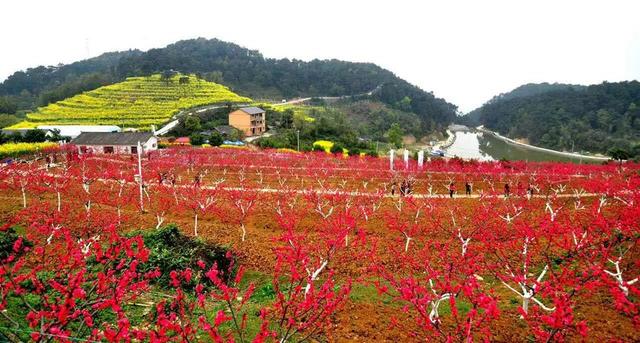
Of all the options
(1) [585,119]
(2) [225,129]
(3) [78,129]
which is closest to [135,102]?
(3) [78,129]

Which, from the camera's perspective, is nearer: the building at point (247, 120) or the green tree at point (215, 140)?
the green tree at point (215, 140)

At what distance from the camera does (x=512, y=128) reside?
4665 inches

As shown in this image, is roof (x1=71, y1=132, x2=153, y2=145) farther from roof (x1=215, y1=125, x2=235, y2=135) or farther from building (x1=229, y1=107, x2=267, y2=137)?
building (x1=229, y1=107, x2=267, y2=137)

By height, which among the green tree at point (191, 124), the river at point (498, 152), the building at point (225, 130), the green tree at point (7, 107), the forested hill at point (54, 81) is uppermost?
the forested hill at point (54, 81)

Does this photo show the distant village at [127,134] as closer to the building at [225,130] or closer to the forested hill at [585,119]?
the building at [225,130]

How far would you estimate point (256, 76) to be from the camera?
429 ft

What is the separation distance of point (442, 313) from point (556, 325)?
4895 mm

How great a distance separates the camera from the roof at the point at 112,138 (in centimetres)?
4450

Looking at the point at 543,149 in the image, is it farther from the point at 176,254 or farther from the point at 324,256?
the point at 176,254

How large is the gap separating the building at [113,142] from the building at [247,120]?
72.9 feet

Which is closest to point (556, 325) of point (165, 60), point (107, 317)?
point (107, 317)

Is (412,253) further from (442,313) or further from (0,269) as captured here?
(0,269)

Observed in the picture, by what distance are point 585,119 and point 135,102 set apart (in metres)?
94.1

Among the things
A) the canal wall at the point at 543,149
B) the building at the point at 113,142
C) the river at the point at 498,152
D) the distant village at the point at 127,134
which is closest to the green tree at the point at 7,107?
the distant village at the point at 127,134
